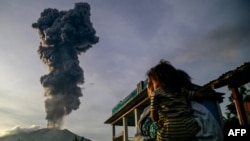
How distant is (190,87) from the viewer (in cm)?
222

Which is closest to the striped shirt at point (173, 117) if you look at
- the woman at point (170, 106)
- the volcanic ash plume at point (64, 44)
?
the woman at point (170, 106)

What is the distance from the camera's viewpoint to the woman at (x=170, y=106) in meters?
1.97

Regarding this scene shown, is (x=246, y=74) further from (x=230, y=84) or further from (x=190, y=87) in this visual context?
(x=190, y=87)

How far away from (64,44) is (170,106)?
60.4 meters

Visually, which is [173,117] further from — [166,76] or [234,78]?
[234,78]

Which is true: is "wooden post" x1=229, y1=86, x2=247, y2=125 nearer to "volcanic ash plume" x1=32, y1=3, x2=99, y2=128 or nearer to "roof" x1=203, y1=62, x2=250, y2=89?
"roof" x1=203, y1=62, x2=250, y2=89

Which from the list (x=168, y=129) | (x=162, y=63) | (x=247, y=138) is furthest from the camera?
(x=247, y=138)

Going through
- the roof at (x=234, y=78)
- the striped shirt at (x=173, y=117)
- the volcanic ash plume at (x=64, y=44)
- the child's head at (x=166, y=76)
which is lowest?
the striped shirt at (x=173, y=117)

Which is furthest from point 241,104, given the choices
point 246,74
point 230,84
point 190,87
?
point 190,87

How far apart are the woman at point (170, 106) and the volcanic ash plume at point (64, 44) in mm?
56015

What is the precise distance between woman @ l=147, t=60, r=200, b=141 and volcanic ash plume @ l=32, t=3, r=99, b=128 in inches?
2205

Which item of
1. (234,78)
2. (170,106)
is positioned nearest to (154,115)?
(170,106)

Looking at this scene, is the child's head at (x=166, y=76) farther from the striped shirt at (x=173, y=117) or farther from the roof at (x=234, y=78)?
the roof at (x=234, y=78)

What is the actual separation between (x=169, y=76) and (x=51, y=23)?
60.2 meters
